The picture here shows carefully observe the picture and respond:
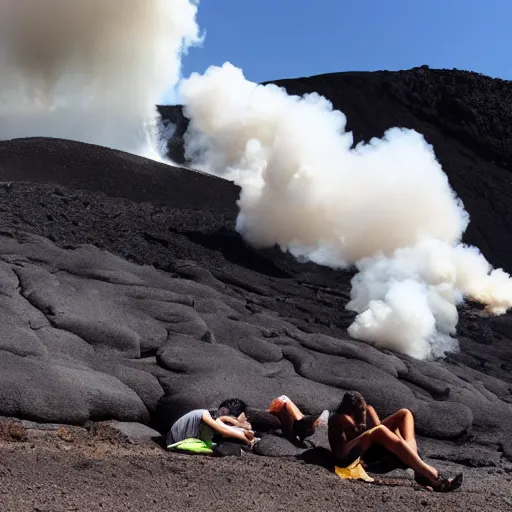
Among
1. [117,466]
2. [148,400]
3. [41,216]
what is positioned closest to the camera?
[117,466]

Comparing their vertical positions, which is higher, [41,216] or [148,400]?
[41,216]

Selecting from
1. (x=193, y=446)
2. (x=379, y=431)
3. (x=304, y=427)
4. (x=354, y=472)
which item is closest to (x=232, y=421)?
(x=193, y=446)

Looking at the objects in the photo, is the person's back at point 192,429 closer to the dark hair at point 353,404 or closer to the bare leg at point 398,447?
the dark hair at point 353,404

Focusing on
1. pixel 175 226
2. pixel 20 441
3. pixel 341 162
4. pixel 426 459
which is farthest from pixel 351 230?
pixel 20 441

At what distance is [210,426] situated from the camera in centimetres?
731

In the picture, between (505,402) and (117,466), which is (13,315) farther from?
(505,402)

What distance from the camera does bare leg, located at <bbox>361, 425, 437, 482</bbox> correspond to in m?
6.70

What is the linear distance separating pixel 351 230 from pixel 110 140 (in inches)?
760

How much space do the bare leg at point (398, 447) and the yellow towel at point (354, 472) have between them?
0.47 feet

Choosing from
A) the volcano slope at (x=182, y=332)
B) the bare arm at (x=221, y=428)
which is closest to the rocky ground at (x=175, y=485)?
the bare arm at (x=221, y=428)

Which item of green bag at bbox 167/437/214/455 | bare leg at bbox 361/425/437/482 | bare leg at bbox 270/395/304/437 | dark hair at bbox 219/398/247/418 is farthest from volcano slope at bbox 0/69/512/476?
bare leg at bbox 361/425/437/482

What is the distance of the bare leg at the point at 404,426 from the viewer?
7.15 meters

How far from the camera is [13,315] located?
961cm

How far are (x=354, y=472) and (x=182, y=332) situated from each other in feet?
14.3
